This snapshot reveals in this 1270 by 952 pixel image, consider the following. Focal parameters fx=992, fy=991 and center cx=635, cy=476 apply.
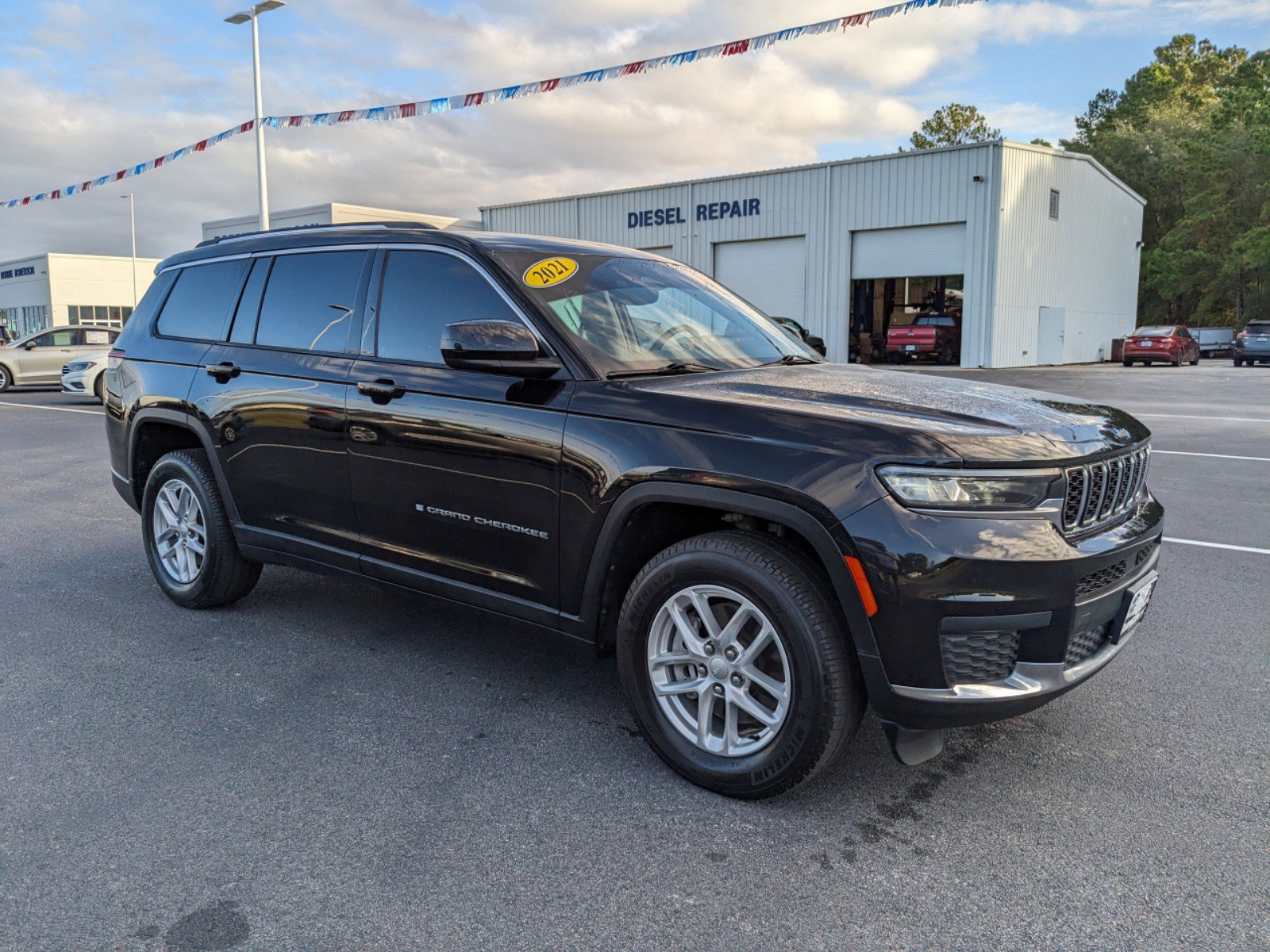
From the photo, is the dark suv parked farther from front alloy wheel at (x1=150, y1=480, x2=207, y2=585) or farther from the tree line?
front alloy wheel at (x1=150, y1=480, x2=207, y2=585)

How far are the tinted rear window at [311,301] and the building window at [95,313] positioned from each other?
63904 mm

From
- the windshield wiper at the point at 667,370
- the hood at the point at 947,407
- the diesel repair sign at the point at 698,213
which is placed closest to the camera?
the hood at the point at 947,407

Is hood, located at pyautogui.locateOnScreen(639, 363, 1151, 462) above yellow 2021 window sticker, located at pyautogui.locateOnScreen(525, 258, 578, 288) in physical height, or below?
below

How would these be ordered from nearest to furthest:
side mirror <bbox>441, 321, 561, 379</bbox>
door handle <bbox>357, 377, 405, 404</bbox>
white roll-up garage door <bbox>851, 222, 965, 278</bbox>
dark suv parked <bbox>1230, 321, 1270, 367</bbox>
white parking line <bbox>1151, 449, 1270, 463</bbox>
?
side mirror <bbox>441, 321, 561, 379</bbox> < door handle <bbox>357, 377, 405, 404</bbox> < white parking line <bbox>1151, 449, 1270, 463</bbox> < white roll-up garage door <bbox>851, 222, 965, 278</bbox> < dark suv parked <bbox>1230, 321, 1270, 367</bbox>

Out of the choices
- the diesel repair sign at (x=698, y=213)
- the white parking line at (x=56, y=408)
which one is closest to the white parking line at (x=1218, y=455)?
the white parking line at (x=56, y=408)

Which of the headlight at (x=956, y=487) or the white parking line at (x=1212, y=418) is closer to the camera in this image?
the headlight at (x=956, y=487)

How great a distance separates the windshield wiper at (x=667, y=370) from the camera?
346 centimetres

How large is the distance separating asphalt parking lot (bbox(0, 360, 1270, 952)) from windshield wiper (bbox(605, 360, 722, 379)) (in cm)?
98

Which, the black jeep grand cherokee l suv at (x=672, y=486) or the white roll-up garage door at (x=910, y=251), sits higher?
the white roll-up garage door at (x=910, y=251)

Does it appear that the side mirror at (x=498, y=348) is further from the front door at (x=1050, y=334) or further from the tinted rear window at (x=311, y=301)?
the front door at (x=1050, y=334)

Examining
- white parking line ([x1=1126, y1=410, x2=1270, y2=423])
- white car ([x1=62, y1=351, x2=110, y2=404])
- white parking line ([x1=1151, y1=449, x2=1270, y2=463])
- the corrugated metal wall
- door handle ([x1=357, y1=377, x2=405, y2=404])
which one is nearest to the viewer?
door handle ([x1=357, y1=377, x2=405, y2=404])

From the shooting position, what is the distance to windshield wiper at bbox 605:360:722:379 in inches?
136

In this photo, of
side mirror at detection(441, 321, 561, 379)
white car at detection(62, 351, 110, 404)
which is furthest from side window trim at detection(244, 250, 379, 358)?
white car at detection(62, 351, 110, 404)

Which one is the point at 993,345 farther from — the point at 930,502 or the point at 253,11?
the point at 930,502
